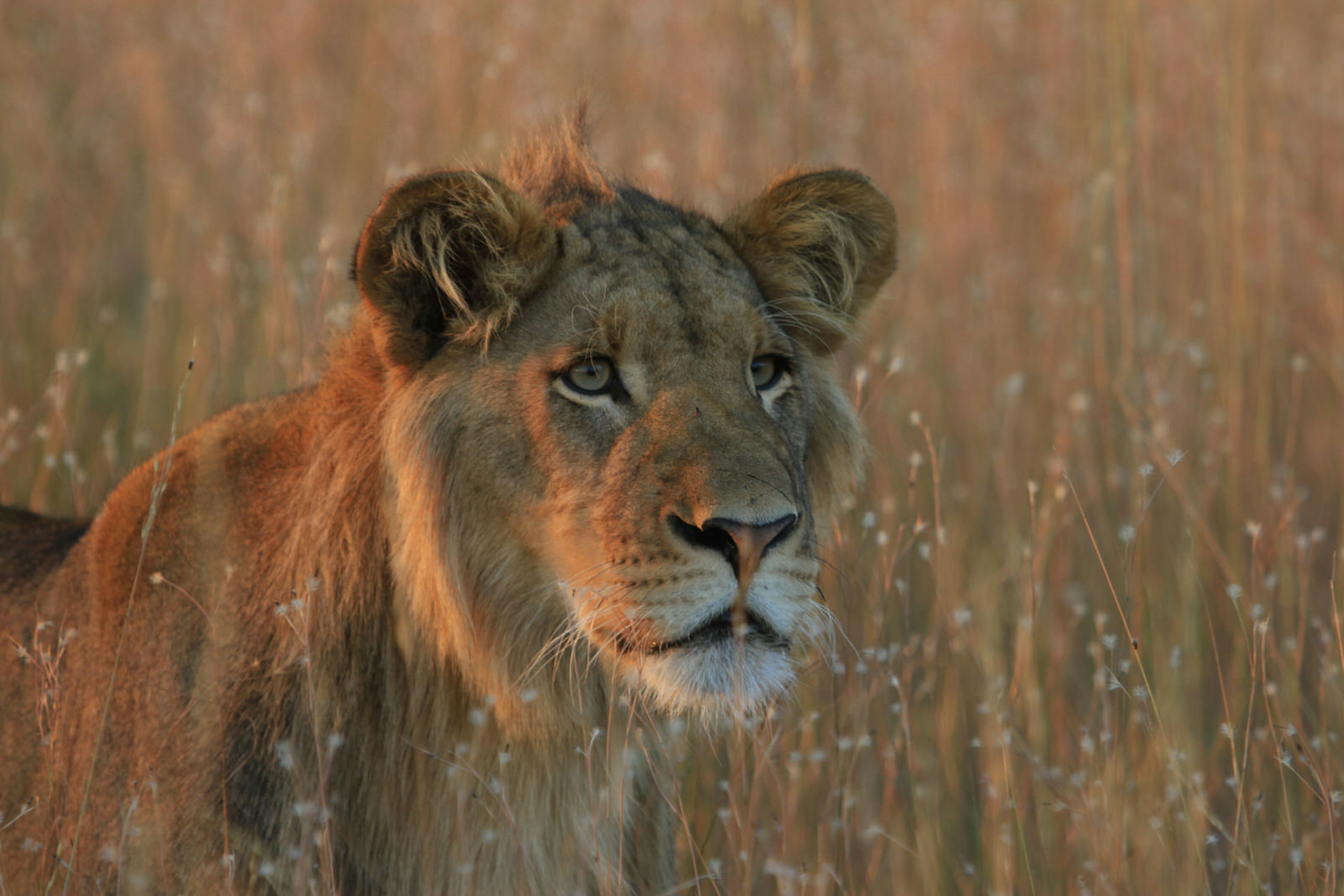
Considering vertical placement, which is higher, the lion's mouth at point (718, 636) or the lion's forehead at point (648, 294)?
the lion's forehead at point (648, 294)

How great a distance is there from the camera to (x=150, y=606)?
2.95 metres

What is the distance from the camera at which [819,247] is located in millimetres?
3578

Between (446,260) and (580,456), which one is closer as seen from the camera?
(580,456)

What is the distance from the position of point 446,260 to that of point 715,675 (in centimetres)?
108

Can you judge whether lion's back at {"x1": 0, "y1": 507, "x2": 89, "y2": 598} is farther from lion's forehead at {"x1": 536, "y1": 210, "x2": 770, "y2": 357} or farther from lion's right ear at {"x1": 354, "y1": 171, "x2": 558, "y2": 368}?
lion's forehead at {"x1": 536, "y1": 210, "x2": 770, "y2": 357}

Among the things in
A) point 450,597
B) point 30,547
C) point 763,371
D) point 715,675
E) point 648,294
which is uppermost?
point 648,294

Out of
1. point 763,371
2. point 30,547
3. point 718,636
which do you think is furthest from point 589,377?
point 30,547

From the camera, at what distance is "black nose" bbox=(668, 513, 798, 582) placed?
2.52m

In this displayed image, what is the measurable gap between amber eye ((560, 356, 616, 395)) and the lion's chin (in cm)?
60

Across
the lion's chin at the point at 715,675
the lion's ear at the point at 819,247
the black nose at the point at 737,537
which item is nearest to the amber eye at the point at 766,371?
the lion's ear at the point at 819,247

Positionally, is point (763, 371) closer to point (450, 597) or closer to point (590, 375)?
point (590, 375)

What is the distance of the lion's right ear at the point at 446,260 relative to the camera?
9.16 ft

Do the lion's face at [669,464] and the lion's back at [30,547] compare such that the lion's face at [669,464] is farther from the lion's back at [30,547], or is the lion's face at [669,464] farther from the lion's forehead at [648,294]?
the lion's back at [30,547]

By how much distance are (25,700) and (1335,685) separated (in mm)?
3349
